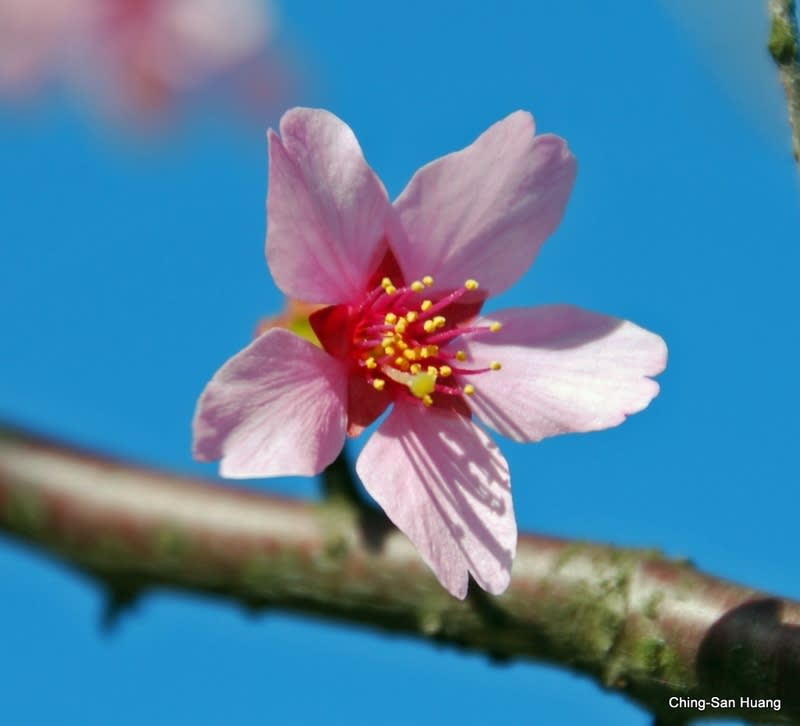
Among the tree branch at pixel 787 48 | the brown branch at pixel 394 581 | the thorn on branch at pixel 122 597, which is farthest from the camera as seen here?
the thorn on branch at pixel 122 597

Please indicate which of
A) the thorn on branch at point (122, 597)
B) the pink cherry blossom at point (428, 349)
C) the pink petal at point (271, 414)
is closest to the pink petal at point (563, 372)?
the pink cherry blossom at point (428, 349)

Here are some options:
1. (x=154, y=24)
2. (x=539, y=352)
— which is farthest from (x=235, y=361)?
(x=154, y=24)

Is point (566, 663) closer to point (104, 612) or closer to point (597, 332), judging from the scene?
point (597, 332)

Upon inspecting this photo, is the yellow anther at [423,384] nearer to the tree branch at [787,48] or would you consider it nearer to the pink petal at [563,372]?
the pink petal at [563,372]

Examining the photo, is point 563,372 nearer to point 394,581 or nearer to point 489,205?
point 489,205

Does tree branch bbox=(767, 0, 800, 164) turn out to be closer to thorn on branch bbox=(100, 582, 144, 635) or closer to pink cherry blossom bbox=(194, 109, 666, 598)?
pink cherry blossom bbox=(194, 109, 666, 598)

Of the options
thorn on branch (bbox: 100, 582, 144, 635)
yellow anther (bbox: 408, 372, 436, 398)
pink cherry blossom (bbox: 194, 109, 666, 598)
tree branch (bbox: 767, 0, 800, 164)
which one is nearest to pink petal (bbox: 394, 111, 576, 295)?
pink cherry blossom (bbox: 194, 109, 666, 598)

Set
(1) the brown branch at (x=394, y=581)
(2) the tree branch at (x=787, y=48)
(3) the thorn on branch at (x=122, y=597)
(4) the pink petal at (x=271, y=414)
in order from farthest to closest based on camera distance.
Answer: (3) the thorn on branch at (x=122, y=597), (1) the brown branch at (x=394, y=581), (4) the pink petal at (x=271, y=414), (2) the tree branch at (x=787, y=48)
